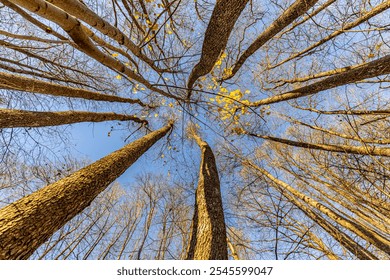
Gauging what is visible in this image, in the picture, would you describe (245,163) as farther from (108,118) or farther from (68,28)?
(68,28)

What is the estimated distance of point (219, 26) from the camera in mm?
2854

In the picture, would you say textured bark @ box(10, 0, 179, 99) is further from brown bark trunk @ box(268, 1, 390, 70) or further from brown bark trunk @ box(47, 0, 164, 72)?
brown bark trunk @ box(268, 1, 390, 70)

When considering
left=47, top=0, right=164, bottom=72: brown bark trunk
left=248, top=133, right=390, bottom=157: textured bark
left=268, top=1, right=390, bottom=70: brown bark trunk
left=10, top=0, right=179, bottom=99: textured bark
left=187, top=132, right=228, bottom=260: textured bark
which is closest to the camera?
left=10, top=0, right=179, bottom=99: textured bark

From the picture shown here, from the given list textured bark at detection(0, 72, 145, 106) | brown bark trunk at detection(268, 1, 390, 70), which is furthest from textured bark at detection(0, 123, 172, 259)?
brown bark trunk at detection(268, 1, 390, 70)

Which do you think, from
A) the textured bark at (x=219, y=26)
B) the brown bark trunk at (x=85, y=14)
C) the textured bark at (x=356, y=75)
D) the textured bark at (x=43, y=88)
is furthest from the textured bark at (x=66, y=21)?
the textured bark at (x=356, y=75)

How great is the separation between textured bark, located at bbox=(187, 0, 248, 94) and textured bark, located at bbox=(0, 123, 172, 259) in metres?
2.23

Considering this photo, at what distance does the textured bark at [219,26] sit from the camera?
2.62 m

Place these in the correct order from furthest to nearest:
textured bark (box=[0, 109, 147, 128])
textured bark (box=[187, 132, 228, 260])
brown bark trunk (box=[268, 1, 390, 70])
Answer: textured bark (box=[0, 109, 147, 128]) → brown bark trunk (box=[268, 1, 390, 70]) → textured bark (box=[187, 132, 228, 260])

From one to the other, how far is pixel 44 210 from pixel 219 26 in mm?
3479

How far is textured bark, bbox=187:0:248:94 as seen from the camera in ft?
8.59

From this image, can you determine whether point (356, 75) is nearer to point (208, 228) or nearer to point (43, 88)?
point (208, 228)

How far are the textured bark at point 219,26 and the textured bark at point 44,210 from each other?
2.23m

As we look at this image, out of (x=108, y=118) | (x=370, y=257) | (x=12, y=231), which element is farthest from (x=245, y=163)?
(x=12, y=231)

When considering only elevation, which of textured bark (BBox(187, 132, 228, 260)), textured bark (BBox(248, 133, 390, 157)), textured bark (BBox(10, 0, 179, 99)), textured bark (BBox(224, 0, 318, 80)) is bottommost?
textured bark (BBox(187, 132, 228, 260))
